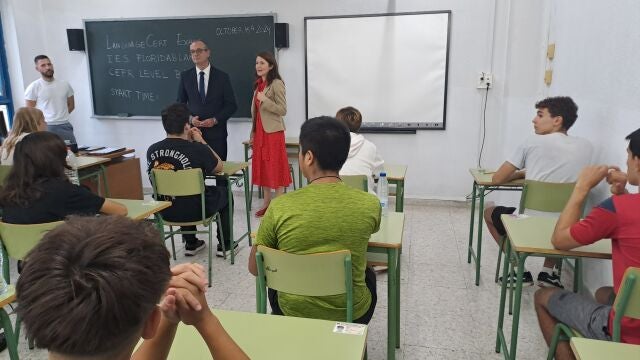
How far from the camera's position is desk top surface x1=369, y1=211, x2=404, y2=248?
1.97 metres

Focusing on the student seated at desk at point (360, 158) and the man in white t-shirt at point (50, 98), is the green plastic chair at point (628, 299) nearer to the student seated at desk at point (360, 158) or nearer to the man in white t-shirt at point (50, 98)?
the student seated at desk at point (360, 158)

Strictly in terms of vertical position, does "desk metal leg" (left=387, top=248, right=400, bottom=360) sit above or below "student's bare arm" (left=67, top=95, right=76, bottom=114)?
below

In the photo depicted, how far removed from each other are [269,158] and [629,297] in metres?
3.69

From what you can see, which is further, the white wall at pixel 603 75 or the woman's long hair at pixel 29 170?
the white wall at pixel 603 75

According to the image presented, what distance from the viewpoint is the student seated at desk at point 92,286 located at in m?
0.63

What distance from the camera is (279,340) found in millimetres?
1156

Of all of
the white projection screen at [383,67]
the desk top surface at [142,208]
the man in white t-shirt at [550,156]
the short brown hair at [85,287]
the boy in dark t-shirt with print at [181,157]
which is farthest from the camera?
the white projection screen at [383,67]

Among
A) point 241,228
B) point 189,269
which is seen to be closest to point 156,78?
point 241,228

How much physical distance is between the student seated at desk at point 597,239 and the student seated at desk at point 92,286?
162cm

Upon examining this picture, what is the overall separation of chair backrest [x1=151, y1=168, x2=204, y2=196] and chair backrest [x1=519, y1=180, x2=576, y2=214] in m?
2.21

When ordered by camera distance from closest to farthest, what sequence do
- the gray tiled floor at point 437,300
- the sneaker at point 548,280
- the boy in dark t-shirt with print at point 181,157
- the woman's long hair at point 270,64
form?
the gray tiled floor at point 437,300
the sneaker at point 548,280
the boy in dark t-shirt with print at point 181,157
the woman's long hair at point 270,64

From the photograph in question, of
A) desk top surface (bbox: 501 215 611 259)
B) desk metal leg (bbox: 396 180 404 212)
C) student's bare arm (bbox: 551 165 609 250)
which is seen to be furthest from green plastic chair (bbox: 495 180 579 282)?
desk metal leg (bbox: 396 180 404 212)

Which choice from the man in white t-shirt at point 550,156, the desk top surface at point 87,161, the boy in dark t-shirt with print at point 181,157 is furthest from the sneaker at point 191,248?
the man in white t-shirt at point 550,156

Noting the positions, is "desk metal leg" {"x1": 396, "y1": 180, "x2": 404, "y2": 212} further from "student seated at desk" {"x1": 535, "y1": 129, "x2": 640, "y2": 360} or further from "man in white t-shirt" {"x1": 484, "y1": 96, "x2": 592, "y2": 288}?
"student seated at desk" {"x1": 535, "y1": 129, "x2": 640, "y2": 360}
